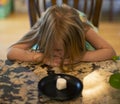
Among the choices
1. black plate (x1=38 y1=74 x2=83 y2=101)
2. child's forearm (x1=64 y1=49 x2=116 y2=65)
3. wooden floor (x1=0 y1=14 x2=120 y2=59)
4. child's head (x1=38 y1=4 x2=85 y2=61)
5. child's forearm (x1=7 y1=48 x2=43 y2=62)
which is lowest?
wooden floor (x1=0 y1=14 x2=120 y2=59)

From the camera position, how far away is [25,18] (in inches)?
150

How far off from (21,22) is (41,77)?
2671mm

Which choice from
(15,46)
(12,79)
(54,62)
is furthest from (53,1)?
(12,79)

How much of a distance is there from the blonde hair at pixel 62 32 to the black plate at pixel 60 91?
0.20 meters

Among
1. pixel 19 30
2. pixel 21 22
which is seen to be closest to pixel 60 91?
pixel 19 30

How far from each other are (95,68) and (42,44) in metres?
0.29

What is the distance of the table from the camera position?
94 centimetres

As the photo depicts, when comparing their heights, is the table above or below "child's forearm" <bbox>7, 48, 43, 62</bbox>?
below

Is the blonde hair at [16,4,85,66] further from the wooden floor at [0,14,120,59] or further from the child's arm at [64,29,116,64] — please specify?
the wooden floor at [0,14,120,59]

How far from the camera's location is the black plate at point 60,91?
95 centimetres

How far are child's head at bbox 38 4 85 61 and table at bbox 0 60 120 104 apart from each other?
97 mm

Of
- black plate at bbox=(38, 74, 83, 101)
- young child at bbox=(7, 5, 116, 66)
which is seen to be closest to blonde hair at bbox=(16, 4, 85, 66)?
young child at bbox=(7, 5, 116, 66)

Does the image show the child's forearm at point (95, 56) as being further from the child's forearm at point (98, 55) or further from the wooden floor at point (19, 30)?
the wooden floor at point (19, 30)

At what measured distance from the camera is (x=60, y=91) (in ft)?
3.23
